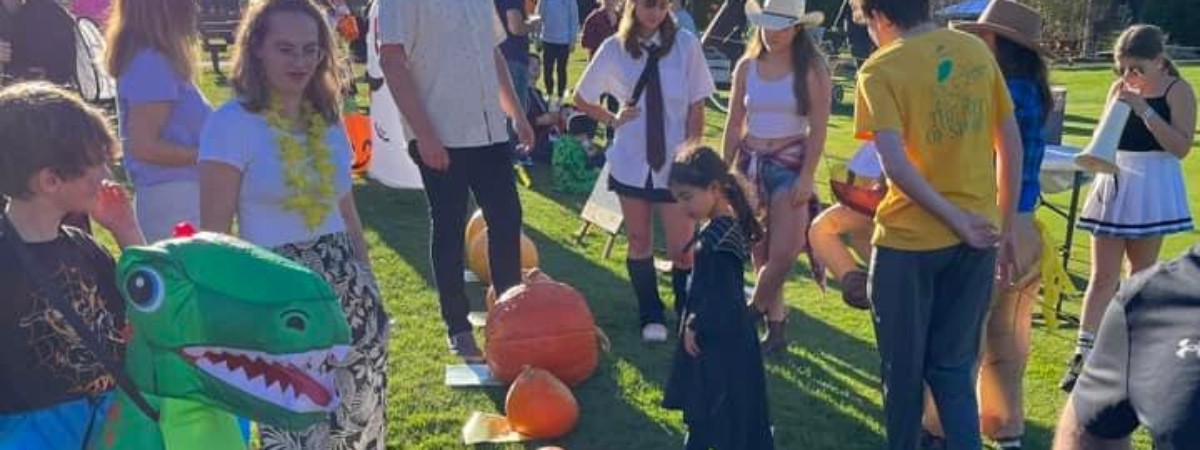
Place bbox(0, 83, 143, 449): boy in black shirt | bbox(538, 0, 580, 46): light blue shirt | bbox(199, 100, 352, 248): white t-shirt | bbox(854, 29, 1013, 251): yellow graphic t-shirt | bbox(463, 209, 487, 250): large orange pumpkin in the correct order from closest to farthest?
bbox(0, 83, 143, 449): boy in black shirt
bbox(199, 100, 352, 248): white t-shirt
bbox(854, 29, 1013, 251): yellow graphic t-shirt
bbox(463, 209, 487, 250): large orange pumpkin
bbox(538, 0, 580, 46): light blue shirt

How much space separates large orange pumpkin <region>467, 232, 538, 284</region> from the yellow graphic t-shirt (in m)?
3.40

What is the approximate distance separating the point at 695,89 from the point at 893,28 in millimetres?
2242

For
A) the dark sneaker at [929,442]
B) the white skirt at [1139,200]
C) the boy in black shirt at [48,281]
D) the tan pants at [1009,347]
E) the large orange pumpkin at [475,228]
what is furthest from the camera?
A: the large orange pumpkin at [475,228]

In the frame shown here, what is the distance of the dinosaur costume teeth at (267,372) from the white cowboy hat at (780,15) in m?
3.70

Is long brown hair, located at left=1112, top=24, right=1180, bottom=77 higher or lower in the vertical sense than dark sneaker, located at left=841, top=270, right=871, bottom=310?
higher

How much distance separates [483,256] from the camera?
7234mm

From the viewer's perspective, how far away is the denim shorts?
558 cm

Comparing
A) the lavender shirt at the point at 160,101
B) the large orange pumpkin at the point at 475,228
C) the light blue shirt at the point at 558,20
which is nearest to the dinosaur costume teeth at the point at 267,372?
the lavender shirt at the point at 160,101

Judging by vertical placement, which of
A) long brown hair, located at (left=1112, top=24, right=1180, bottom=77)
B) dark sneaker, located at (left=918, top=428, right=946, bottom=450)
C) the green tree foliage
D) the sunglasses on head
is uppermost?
long brown hair, located at (left=1112, top=24, right=1180, bottom=77)

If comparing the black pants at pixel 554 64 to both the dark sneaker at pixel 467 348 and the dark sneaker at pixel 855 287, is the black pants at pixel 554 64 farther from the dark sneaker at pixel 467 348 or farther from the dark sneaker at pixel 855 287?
the dark sneaker at pixel 855 287

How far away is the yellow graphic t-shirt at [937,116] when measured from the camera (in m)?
3.78

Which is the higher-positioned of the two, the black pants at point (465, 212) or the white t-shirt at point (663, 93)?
the white t-shirt at point (663, 93)

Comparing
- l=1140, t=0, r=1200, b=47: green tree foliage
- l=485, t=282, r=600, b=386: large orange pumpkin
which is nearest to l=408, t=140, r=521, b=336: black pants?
l=485, t=282, r=600, b=386: large orange pumpkin

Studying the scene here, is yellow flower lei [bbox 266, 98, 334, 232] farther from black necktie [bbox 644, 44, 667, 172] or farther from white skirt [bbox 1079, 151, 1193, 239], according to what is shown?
white skirt [bbox 1079, 151, 1193, 239]
